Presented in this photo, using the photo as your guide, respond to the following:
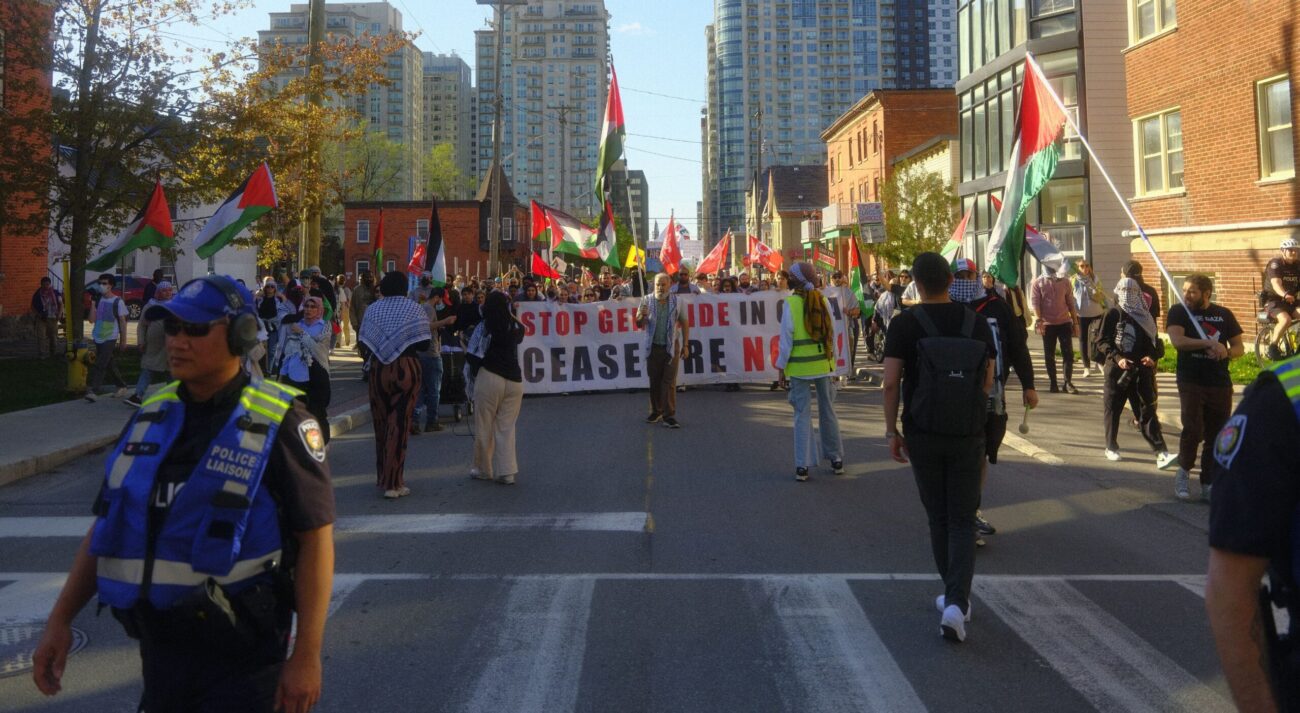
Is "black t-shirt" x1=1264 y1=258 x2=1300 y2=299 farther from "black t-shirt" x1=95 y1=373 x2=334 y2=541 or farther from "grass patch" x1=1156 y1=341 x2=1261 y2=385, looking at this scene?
"black t-shirt" x1=95 y1=373 x2=334 y2=541

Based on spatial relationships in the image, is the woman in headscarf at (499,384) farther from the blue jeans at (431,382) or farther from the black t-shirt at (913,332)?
the black t-shirt at (913,332)

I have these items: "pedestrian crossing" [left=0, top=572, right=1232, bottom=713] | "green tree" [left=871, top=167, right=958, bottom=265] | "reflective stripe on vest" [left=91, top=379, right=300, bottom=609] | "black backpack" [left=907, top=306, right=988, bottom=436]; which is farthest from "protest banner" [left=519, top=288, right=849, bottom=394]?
"green tree" [left=871, top=167, right=958, bottom=265]

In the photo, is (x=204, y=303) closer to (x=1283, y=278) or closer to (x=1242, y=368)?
(x=1283, y=278)

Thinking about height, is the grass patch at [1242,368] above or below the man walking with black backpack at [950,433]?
above

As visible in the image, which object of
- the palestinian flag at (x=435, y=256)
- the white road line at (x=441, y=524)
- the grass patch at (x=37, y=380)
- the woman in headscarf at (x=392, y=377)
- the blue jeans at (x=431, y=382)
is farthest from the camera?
the palestinian flag at (x=435, y=256)

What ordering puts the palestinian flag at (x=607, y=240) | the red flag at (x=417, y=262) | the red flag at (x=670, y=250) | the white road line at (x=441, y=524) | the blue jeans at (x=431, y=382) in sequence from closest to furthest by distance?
the white road line at (x=441, y=524)
the blue jeans at (x=431, y=382)
the palestinian flag at (x=607, y=240)
the red flag at (x=417, y=262)
the red flag at (x=670, y=250)

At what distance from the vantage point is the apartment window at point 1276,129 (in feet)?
61.8

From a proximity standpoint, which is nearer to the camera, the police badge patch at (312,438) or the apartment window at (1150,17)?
the police badge patch at (312,438)

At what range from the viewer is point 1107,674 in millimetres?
4910

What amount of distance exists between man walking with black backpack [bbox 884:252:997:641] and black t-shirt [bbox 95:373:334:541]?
349 centimetres

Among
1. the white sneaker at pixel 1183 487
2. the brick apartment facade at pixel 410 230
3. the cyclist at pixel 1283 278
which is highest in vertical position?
the brick apartment facade at pixel 410 230

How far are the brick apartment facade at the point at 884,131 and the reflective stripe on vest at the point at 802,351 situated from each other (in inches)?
1945

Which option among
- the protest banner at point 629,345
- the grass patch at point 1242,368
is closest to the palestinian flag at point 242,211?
the protest banner at point 629,345

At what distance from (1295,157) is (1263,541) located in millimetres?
19530
